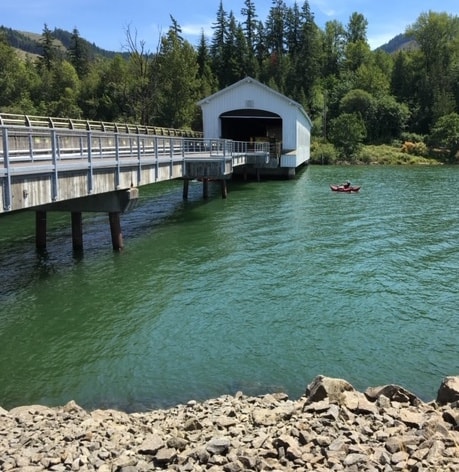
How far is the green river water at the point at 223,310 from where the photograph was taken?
977 centimetres

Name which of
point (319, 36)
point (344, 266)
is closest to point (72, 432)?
point (344, 266)

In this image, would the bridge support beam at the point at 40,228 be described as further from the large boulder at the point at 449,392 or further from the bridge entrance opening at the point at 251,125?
the bridge entrance opening at the point at 251,125

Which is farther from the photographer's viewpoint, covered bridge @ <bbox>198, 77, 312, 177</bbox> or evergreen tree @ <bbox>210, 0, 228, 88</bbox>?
evergreen tree @ <bbox>210, 0, 228, 88</bbox>

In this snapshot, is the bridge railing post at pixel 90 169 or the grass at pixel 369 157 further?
the grass at pixel 369 157

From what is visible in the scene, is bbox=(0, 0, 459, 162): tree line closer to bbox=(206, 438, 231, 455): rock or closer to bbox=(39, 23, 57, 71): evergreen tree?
bbox=(39, 23, 57, 71): evergreen tree

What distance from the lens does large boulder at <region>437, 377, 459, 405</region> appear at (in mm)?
7543

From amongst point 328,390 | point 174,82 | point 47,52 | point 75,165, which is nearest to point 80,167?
point 75,165

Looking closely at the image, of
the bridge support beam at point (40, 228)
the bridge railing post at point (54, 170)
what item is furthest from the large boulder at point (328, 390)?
the bridge support beam at point (40, 228)

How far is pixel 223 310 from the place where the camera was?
1326 cm

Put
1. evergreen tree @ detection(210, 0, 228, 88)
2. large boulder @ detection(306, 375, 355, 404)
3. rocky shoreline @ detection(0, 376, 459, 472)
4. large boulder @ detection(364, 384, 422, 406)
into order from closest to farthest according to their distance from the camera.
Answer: rocky shoreline @ detection(0, 376, 459, 472) < large boulder @ detection(306, 375, 355, 404) < large boulder @ detection(364, 384, 422, 406) < evergreen tree @ detection(210, 0, 228, 88)

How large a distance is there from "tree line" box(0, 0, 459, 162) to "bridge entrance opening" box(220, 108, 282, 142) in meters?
17.5

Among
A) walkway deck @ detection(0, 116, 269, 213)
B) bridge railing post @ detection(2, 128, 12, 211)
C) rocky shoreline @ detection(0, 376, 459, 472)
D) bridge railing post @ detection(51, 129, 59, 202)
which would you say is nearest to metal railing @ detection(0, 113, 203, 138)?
walkway deck @ detection(0, 116, 269, 213)

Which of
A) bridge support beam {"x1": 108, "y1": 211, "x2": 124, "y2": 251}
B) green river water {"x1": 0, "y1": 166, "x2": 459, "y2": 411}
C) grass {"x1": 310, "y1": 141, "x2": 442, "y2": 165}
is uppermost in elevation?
grass {"x1": 310, "y1": 141, "x2": 442, "y2": 165}

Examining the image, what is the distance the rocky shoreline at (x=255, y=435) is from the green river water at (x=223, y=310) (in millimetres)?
1339
